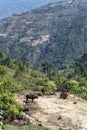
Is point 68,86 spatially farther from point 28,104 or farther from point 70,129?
point 70,129

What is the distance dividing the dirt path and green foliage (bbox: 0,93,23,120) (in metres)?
5.49

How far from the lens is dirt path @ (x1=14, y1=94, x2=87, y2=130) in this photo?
66.4 m

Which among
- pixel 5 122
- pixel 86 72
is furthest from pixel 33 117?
pixel 86 72

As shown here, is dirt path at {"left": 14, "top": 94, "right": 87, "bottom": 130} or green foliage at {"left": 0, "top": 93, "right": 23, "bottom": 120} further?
dirt path at {"left": 14, "top": 94, "right": 87, "bottom": 130}

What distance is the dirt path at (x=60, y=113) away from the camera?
66438mm

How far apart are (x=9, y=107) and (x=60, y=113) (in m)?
14.4

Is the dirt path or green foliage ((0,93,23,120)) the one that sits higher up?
green foliage ((0,93,23,120))

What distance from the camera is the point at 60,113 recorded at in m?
73.2

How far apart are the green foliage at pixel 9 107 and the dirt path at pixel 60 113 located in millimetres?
5490

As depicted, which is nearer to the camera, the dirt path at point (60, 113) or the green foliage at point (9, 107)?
the green foliage at point (9, 107)

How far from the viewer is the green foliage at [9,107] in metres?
62.3

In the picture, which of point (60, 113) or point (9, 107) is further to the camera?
point (60, 113)

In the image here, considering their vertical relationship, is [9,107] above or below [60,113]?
above

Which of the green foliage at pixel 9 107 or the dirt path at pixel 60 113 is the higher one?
the green foliage at pixel 9 107
